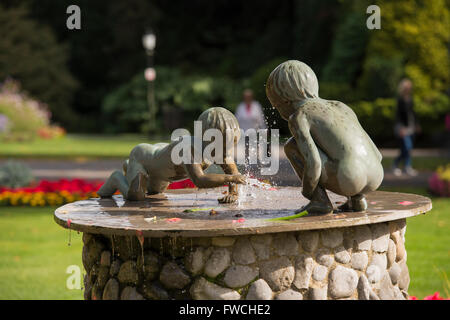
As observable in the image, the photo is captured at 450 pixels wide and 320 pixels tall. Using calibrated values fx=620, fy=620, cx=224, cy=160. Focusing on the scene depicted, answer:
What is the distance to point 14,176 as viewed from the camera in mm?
11297

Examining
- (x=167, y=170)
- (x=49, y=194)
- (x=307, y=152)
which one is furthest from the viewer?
(x=49, y=194)

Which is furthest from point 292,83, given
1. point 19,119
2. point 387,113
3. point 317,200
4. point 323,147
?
point 19,119

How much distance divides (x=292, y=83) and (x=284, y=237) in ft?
3.28

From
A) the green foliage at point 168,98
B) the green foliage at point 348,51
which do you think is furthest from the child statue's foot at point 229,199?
the green foliage at point 168,98

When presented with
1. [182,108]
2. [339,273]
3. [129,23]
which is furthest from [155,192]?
[129,23]

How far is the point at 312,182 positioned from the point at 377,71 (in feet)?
52.4

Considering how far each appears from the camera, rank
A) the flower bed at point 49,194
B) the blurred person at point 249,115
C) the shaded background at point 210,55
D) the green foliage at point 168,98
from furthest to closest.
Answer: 1. the green foliage at point 168,98
2. the shaded background at point 210,55
3. the blurred person at point 249,115
4. the flower bed at point 49,194

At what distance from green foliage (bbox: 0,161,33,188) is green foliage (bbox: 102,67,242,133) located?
17.4 metres

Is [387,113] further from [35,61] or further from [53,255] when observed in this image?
[35,61]

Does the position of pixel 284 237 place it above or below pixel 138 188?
below

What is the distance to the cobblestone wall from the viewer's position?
347cm

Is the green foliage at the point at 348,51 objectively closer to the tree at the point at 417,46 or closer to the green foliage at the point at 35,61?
the tree at the point at 417,46

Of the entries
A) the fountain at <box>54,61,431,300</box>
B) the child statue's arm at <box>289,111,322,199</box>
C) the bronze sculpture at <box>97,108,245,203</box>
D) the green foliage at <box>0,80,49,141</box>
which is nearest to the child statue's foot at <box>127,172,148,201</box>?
the bronze sculpture at <box>97,108,245,203</box>

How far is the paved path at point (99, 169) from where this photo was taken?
456 inches
